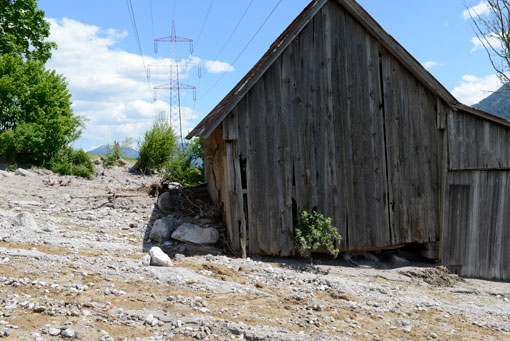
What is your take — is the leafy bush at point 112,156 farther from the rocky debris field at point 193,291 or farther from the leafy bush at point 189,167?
the rocky debris field at point 193,291

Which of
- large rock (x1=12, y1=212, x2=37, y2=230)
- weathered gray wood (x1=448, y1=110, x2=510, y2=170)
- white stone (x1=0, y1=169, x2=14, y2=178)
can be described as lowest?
large rock (x1=12, y1=212, x2=37, y2=230)

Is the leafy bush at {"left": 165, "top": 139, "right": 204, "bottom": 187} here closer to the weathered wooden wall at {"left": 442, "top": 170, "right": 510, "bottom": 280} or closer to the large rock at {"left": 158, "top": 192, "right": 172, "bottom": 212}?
the large rock at {"left": 158, "top": 192, "right": 172, "bottom": 212}

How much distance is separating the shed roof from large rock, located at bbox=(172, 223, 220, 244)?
1965mm

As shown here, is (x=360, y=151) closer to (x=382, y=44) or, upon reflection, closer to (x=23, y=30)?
Result: (x=382, y=44)

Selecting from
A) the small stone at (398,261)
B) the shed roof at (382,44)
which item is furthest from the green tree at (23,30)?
the small stone at (398,261)

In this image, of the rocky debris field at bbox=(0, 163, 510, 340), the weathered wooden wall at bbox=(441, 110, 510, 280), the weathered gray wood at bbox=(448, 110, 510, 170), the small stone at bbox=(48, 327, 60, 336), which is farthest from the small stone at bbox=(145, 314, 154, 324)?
the weathered gray wood at bbox=(448, 110, 510, 170)

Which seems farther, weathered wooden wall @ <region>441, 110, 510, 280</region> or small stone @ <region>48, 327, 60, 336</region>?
weathered wooden wall @ <region>441, 110, 510, 280</region>

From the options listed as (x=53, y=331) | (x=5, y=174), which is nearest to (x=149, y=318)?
(x=53, y=331)

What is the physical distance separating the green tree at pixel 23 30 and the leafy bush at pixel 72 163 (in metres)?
5.29

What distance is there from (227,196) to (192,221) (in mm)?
1638

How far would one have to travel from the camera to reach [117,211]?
35.4 ft

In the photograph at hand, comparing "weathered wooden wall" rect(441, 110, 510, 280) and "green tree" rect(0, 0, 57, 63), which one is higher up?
"green tree" rect(0, 0, 57, 63)

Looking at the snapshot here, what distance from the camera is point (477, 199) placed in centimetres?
Result: 913

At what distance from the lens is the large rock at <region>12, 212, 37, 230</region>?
336 inches
